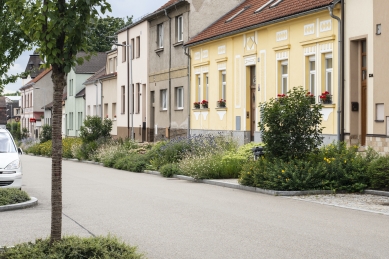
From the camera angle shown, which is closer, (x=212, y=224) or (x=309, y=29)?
(x=212, y=224)

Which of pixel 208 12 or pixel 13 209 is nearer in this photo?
pixel 13 209

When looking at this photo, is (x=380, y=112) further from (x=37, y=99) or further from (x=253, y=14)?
(x=37, y=99)

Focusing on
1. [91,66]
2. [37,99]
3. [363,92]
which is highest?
[91,66]

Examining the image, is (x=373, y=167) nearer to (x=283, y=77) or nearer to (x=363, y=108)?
(x=363, y=108)

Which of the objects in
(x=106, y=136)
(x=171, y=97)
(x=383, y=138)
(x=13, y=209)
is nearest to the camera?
(x=13, y=209)

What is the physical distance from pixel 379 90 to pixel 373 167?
4393 mm

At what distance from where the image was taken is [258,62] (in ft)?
99.1

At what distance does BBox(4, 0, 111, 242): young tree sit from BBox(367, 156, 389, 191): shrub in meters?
10.8

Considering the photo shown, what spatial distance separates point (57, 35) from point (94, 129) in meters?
35.0

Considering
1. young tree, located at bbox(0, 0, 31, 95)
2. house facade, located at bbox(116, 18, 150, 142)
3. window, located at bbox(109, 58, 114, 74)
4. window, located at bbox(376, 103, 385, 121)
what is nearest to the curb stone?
young tree, located at bbox(0, 0, 31, 95)

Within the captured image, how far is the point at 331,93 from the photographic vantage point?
24.4m

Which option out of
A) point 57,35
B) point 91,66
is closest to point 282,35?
point 57,35

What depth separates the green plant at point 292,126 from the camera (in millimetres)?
19562

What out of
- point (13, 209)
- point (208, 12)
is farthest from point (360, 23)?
point (208, 12)
